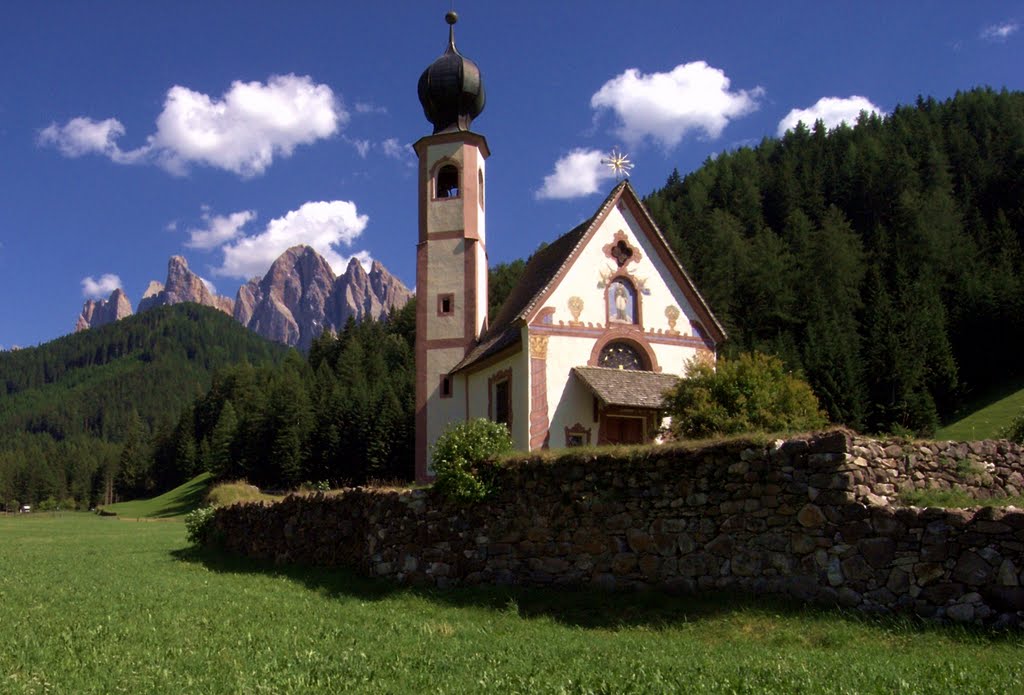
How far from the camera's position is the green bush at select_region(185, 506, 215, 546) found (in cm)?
2381

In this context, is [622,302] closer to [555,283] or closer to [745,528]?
[555,283]

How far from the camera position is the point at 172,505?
3322 inches

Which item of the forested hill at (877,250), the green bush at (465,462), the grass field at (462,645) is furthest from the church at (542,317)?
the forested hill at (877,250)

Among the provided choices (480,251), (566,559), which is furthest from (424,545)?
(480,251)

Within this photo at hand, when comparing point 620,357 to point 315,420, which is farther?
point 315,420

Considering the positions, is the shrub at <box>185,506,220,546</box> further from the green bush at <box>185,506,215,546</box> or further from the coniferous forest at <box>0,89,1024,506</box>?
the coniferous forest at <box>0,89,1024,506</box>

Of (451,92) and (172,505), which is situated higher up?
(451,92)

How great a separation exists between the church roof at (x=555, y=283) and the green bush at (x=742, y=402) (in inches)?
258

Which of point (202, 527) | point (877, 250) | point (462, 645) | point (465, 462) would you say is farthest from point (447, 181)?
point (877, 250)

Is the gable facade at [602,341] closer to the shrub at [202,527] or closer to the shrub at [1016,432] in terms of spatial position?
the shrub at [202,527]

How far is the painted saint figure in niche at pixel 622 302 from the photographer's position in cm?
2883

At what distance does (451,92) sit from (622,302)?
12.8 m

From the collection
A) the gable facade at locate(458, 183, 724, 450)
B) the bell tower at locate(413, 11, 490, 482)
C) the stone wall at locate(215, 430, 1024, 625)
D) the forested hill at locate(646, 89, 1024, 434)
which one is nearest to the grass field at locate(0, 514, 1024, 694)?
the stone wall at locate(215, 430, 1024, 625)

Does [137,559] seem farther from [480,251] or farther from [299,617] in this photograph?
[480,251]
